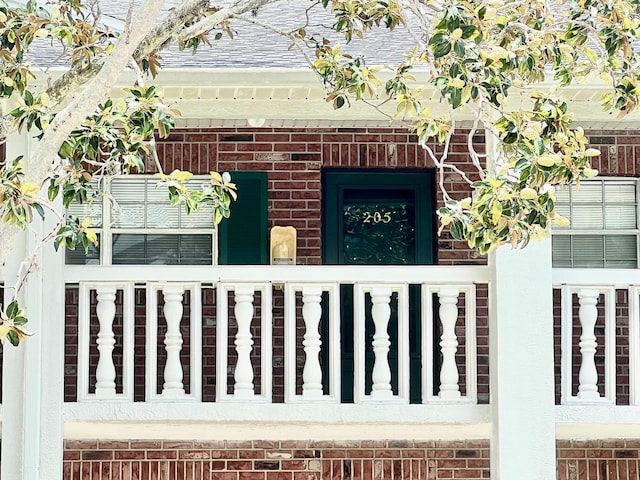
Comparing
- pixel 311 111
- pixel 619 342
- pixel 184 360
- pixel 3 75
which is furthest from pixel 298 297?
pixel 3 75

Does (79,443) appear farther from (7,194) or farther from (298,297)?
(7,194)

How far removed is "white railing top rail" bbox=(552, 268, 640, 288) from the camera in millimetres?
8008

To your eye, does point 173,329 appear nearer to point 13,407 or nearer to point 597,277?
point 13,407

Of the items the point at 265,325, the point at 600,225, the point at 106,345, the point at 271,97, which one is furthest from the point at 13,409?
the point at 600,225

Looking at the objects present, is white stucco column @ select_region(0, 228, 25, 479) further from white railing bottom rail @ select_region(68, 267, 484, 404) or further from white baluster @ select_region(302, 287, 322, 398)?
white baluster @ select_region(302, 287, 322, 398)

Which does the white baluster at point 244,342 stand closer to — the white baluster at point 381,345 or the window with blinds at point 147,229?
the white baluster at point 381,345

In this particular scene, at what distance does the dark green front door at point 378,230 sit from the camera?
10.2 metres

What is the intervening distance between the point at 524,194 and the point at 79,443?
17.7 ft

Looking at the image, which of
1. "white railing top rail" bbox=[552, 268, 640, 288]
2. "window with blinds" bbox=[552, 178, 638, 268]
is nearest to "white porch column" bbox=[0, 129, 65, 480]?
"white railing top rail" bbox=[552, 268, 640, 288]

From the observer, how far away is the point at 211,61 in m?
8.19

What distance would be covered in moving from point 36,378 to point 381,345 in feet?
7.87

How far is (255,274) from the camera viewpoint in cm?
796

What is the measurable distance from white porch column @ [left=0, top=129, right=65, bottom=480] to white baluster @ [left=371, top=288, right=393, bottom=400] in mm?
2186

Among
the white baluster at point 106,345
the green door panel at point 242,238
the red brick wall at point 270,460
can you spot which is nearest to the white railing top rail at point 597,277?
the red brick wall at point 270,460
